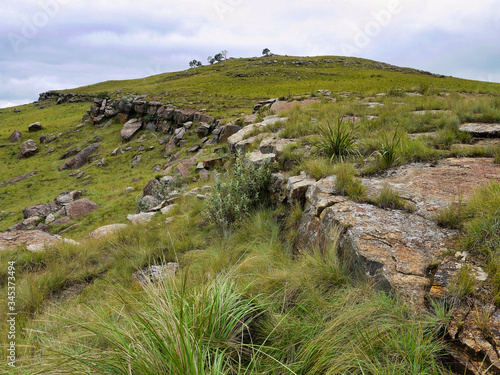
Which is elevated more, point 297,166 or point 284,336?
point 297,166

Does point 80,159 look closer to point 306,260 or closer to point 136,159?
point 136,159

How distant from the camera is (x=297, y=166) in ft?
15.9

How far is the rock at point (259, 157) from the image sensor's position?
17.5 feet

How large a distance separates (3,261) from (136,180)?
9510 millimetres

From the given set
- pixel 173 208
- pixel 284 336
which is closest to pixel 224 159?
pixel 173 208

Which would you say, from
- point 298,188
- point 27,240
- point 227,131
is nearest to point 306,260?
point 298,188

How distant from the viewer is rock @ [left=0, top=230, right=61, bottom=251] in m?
5.22

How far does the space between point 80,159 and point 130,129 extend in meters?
4.21

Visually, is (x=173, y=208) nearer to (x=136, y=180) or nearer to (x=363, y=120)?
(x=363, y=120)

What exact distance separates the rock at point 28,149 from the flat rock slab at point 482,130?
94.7 feet

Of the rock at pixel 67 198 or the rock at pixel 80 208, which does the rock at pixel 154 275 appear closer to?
the rock at pixel 80 208

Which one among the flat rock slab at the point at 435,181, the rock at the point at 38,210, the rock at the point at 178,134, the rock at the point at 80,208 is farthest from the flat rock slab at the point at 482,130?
the rock at the point at 178,134

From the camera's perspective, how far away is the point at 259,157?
19.4 feet

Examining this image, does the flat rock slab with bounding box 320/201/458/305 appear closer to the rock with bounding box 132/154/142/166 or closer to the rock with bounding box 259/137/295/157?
the rock with bounding box 259/137/295/157
